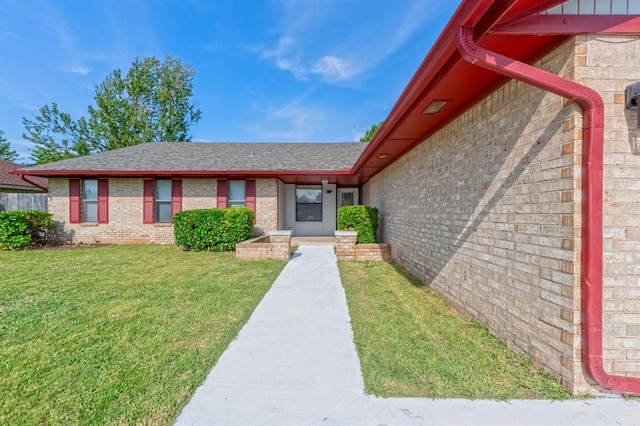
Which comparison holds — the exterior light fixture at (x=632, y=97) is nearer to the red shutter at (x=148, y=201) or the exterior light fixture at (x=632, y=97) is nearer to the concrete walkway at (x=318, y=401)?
the concrete walkway at (x=318, y=401)

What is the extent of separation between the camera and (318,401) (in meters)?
2.25

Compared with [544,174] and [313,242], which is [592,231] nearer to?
[544,174]

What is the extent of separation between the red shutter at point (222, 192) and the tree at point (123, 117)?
62.3ft

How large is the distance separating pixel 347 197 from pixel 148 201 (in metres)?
8.36

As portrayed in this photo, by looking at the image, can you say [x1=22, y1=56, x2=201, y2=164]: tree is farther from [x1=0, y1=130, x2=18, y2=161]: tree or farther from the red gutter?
the red gutter

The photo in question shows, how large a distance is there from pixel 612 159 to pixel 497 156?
107 centimetres

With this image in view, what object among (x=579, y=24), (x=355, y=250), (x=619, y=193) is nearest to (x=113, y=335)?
(x=619, y=193)

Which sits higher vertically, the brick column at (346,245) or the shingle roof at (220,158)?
the shingle roof at (220,158)

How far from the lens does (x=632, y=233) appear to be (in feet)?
7.54

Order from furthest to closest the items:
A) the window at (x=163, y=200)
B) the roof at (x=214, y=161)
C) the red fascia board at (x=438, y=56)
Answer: the window at (x=163, y=200) → the roof at (x=214, y=161) → the red fascia board at (x=438, y=56)

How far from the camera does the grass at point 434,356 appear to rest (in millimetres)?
2363

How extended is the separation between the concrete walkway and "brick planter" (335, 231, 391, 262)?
15.7 feet

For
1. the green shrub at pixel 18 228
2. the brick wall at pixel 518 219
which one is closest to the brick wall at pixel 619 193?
the brick wall at pixel 518 219

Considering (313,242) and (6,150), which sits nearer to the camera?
(313,242)
